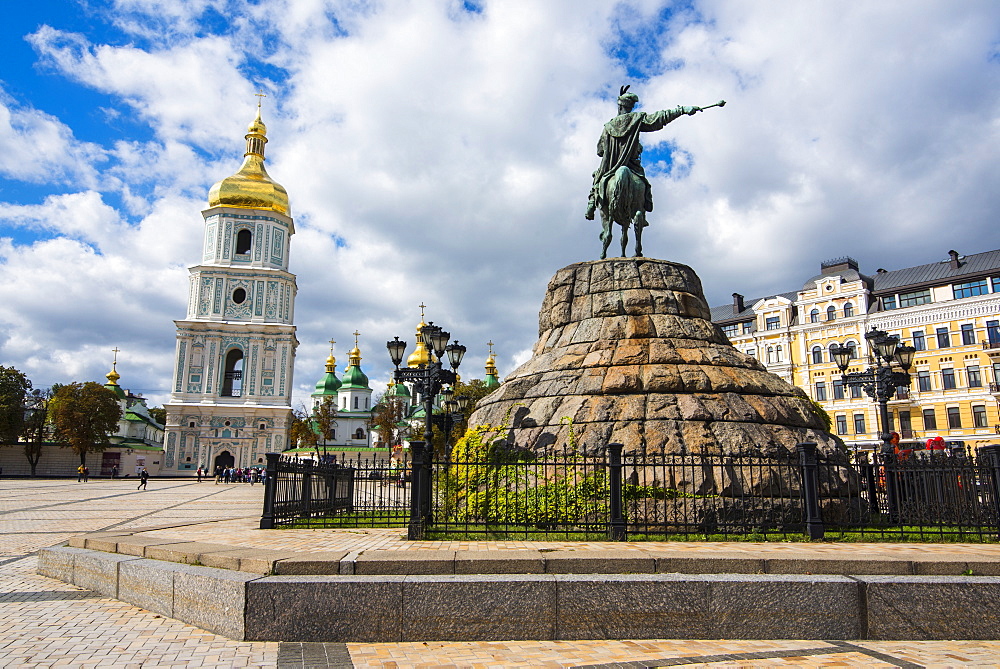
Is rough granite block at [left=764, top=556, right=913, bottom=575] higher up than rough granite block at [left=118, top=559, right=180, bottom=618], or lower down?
higher up

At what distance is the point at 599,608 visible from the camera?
5.91 metres

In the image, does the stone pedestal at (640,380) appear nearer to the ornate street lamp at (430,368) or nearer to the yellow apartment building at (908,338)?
the ornate street lamp at (430,368)

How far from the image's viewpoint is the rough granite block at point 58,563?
8.09 meters

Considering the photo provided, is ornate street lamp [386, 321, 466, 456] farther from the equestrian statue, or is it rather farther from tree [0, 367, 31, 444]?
tree [0, 367, 31, 444]

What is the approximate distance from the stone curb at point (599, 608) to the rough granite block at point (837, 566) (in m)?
0.17

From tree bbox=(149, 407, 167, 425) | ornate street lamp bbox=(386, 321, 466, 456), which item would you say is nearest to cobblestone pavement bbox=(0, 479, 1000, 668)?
ornate street lamp bbox=(386, 321, 466, 456)

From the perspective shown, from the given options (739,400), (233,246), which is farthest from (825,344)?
(233,246)

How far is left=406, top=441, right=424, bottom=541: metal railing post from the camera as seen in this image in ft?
28.8

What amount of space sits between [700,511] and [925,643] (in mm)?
3931

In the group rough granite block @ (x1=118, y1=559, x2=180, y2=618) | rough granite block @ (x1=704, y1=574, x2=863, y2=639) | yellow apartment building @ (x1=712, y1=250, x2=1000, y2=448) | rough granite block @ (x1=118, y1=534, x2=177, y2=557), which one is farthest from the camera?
yellow apartment building @ (x1=712, y1=250, x2=1000, y2=448)

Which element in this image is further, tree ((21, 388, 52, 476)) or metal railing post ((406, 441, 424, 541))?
tree ((21, 388, 52, 476))

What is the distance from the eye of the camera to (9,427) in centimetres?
5400

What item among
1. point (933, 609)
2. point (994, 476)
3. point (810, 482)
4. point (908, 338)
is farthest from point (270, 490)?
point (908, 338)

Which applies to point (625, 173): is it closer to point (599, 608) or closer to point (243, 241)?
point (599, 608)
